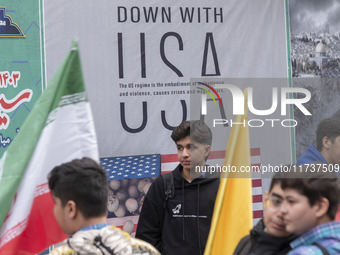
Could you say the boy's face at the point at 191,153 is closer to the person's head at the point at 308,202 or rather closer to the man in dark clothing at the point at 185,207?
the man in dark clothing at the point at 185,207

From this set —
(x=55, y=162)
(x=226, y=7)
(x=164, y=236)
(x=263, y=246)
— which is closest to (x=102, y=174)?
(x=55, y=162)

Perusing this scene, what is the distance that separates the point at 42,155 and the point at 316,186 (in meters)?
1.21

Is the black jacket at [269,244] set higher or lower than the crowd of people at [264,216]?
lower

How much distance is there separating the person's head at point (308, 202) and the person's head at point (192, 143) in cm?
167

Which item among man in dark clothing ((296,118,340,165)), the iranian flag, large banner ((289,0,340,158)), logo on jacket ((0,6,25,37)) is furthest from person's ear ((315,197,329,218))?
large banner ((289,0,340,158))

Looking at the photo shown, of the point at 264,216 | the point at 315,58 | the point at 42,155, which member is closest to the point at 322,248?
the point at 264,216

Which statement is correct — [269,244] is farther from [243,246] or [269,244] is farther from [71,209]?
[71,209]

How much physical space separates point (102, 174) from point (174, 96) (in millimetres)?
2995

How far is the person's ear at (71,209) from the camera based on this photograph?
2.40 meters

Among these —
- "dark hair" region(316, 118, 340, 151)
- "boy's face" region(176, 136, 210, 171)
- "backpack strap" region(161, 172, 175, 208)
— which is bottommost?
"backpack strap" region(161, 172, 175, 208)

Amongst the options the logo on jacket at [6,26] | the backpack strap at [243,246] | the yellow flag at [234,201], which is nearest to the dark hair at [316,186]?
the backpack strap at [243,246]

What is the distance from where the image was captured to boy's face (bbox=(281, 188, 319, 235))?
2316 millimetres

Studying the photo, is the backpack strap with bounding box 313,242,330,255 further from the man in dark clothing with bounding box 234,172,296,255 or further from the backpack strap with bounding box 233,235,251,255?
the backpack strap with bounding box 233,235,251,255

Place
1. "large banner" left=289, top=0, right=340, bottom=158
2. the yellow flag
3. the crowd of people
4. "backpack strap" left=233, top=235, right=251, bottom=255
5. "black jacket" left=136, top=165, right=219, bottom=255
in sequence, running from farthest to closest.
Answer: "large banner" left=289, top=0, right=340, bottom=158 < "black jacket" left=136, top=165, right=219, bottom=255 < the yellow flag < "backpack strap" left=233, top=235, right=251, bottom=255 < the crowd of people
